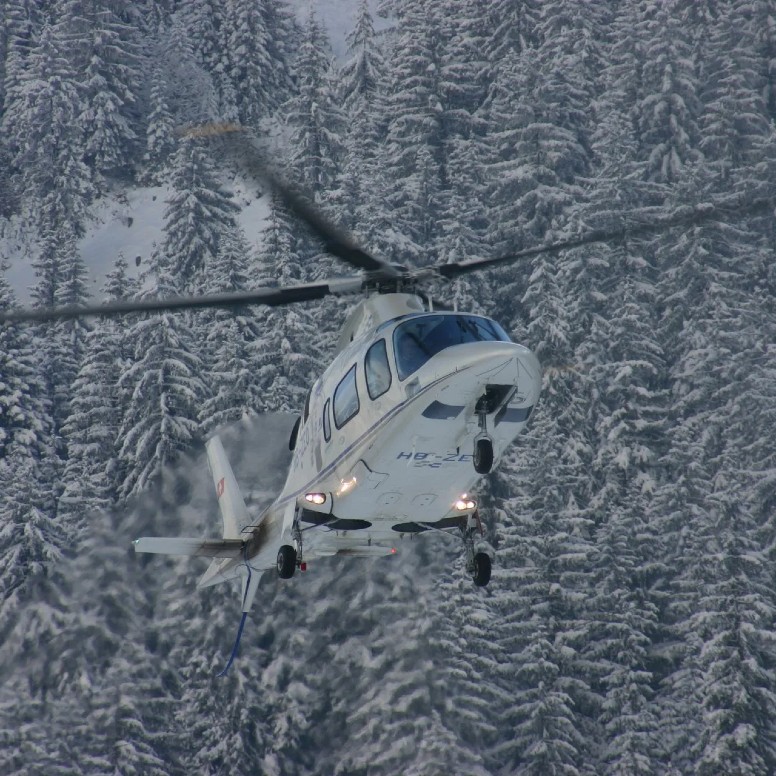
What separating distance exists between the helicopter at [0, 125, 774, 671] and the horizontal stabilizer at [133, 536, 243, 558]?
220mm

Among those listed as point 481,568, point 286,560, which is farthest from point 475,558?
point 286,560

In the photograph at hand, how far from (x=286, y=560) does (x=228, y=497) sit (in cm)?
635

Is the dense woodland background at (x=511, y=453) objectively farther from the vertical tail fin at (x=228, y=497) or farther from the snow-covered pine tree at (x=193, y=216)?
the vertical tail fin at (x=228, y=497)

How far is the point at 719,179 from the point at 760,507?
1980 cm

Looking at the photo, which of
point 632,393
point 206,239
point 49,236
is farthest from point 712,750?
point 49,236

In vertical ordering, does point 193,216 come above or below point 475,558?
above

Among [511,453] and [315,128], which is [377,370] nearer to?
[511,453]

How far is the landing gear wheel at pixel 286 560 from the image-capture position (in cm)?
1662

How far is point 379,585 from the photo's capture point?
3825cm

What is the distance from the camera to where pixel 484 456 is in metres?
14.3

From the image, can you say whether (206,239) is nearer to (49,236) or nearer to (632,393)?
(49,236)

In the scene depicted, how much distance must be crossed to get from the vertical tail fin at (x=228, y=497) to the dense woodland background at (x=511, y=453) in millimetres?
13732

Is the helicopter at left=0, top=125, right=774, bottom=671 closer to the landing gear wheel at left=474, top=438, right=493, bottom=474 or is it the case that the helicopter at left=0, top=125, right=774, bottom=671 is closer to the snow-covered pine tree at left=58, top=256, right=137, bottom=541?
the landing gear wheel at left=474, top=438, right=493, bottom=474

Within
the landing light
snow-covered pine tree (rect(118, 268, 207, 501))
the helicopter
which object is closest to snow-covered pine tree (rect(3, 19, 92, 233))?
snow-covered pine tree (rect(118, 268, 207, 501))
